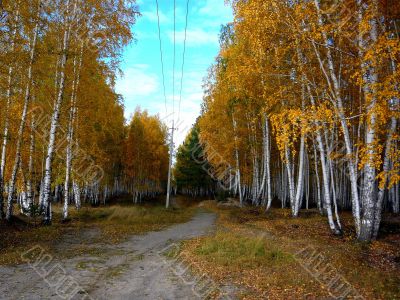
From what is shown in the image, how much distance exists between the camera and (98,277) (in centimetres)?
761

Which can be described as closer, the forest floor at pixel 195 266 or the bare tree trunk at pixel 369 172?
the forest floor at pixel 195 266

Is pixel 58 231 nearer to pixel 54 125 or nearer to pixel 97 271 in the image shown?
pixel 54 125

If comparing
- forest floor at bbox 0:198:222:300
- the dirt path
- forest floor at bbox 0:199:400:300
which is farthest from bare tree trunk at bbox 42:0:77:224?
the dirt path

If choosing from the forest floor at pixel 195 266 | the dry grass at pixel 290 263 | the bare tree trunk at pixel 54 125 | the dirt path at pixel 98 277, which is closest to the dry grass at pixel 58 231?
the forest floor at pixel 195 266

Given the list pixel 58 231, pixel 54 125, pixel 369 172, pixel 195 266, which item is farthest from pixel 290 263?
pixel 54 125

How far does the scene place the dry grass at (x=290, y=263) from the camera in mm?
6750

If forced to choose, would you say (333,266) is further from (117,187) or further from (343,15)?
(117,187)

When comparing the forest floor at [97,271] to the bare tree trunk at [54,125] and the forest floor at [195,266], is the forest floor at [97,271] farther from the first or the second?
the bare tree trunk at [54,125]

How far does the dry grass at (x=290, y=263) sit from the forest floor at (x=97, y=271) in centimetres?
101

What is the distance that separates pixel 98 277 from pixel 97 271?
0.55 m

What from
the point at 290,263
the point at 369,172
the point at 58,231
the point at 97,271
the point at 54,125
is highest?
the point at 54,125

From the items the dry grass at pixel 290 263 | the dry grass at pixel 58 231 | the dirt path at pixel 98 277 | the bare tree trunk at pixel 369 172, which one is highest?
the bare tree trunk at pixel 369 172

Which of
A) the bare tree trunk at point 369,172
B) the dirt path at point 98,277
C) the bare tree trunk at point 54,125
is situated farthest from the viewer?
the bare tree trunk at point 54,125

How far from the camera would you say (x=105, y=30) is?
15422 millimetres
